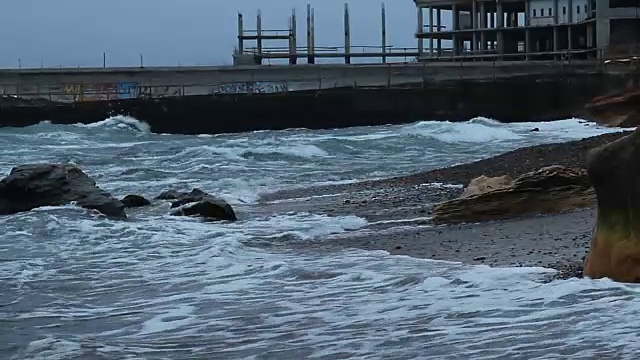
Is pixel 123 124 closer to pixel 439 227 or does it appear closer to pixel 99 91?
pixel 99 91

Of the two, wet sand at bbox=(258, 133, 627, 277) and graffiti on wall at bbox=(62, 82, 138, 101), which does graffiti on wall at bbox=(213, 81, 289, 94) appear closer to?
graffiti on wall at bbox=(62, 82, 138, 101)

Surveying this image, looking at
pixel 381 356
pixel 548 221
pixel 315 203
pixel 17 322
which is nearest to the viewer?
pixel 381 356

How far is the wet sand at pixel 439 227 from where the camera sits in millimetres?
10242

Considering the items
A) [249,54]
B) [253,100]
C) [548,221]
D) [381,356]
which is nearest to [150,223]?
[548,221]

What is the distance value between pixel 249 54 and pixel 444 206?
189 ft

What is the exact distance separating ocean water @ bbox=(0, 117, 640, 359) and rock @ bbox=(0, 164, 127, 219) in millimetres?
483

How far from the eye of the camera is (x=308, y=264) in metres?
10.7

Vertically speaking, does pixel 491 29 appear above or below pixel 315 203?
above

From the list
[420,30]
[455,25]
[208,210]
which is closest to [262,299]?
[208,210]

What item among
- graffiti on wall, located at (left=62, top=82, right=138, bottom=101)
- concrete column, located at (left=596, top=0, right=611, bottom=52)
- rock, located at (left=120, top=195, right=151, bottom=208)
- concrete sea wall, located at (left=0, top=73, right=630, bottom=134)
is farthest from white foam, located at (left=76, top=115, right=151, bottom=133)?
concrete column, located at (left=596, top=0, right=611, bottom=52)

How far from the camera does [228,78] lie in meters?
50.4

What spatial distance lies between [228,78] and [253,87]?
1.32 meters

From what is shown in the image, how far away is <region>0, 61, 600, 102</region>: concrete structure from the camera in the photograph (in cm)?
4825

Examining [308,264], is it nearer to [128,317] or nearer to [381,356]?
[128,317]
